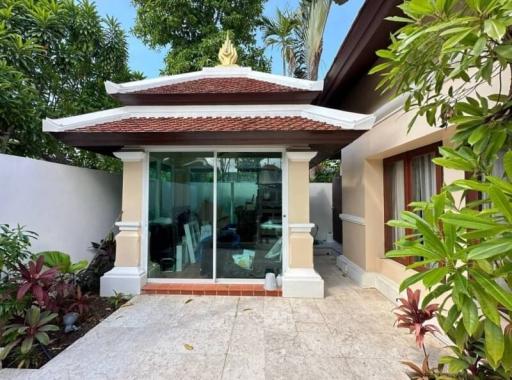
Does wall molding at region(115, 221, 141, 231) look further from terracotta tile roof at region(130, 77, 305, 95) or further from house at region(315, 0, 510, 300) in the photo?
house at region(315, 0, 510, 300)

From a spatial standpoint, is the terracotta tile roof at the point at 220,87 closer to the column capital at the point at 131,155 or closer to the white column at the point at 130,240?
the column capital at the point at 131,155

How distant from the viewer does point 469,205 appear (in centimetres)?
198

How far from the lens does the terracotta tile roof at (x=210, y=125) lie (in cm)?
539

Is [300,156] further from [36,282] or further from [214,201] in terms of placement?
[36,282]

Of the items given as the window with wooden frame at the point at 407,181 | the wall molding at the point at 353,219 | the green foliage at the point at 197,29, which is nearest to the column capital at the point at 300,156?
the window with wooden frame at the point at 407,181

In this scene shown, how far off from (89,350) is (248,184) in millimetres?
3744

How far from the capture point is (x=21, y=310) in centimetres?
374

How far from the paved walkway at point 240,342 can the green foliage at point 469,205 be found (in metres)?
1.42

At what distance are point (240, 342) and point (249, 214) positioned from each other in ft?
8.82

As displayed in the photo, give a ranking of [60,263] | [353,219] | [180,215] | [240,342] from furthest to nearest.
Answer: [353,219] → [180,215] → [60,263] → [240,342]

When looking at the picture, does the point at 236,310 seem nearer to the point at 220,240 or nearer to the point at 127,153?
the point at 220,240

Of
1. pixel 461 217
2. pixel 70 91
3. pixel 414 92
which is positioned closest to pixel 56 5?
pixel 70 91

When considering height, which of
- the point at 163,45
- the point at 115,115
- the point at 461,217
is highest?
the point at 163,45

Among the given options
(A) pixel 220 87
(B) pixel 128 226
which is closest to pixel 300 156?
(A) pixel 220 87
